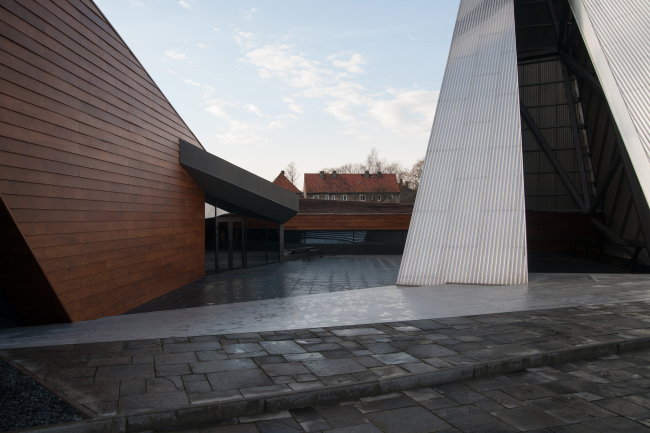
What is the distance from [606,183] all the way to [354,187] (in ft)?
182

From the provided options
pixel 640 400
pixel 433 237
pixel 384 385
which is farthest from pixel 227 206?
pixel 640 400

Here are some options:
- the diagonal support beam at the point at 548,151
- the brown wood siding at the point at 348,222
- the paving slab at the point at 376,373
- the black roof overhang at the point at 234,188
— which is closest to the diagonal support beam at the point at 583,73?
the diagonal support beam at the point at 548,151

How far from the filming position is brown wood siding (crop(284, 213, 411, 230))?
2697 centimetres

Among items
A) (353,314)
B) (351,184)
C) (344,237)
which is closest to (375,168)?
(351,184)

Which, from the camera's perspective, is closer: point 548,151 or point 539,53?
point 539,53

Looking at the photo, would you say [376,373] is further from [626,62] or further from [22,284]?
[626,62]

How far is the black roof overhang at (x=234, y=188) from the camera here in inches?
508

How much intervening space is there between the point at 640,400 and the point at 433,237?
736 cm

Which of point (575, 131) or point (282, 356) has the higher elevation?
point (575, 131)

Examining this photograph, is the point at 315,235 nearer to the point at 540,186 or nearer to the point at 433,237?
the point at 540,186

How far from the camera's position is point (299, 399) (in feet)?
13.8

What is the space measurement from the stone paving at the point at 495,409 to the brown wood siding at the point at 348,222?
22.0 m

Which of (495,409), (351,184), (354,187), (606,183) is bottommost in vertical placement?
(495,409)

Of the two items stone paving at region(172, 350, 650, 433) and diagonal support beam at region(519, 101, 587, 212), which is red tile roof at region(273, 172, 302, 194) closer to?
diagonal support beam at region(519, 101, 587, 212)
